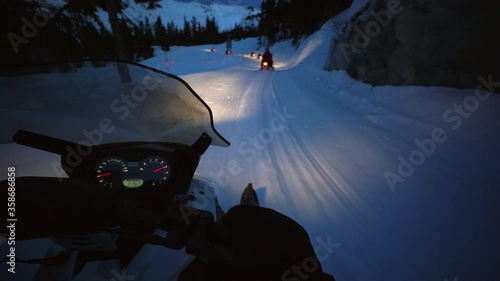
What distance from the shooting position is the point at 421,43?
695 centimetres

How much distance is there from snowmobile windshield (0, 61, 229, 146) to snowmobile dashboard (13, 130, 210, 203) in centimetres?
8

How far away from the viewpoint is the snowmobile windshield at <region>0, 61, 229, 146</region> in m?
1.64

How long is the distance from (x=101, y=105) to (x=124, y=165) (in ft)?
1.88

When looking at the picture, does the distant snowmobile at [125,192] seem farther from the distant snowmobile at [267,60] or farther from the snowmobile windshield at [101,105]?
the distant snowmobile at [267,60]

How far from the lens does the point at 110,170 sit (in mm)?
1832

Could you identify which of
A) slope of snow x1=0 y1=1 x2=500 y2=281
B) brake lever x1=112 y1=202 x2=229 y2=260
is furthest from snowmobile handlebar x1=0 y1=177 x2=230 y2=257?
slope of snow x1=0 y1=1 x2=500 y2=281

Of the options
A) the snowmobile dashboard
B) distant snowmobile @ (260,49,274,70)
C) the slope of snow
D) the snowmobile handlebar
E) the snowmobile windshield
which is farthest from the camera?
distant snowmobile @ (260,49,274,70)


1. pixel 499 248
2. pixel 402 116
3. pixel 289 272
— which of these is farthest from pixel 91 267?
pixel 402 116

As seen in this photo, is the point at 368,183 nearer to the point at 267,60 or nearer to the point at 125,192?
the point at 125,192

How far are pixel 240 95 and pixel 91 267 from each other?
28.6ft

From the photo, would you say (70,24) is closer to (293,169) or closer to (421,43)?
(293,169)

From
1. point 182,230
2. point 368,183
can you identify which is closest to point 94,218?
point 182,230

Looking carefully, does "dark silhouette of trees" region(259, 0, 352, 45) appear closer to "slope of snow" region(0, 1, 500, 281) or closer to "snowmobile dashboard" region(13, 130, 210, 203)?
"slope of snow" region(0, 1, 500, 281)

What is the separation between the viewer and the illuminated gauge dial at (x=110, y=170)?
1.79m
